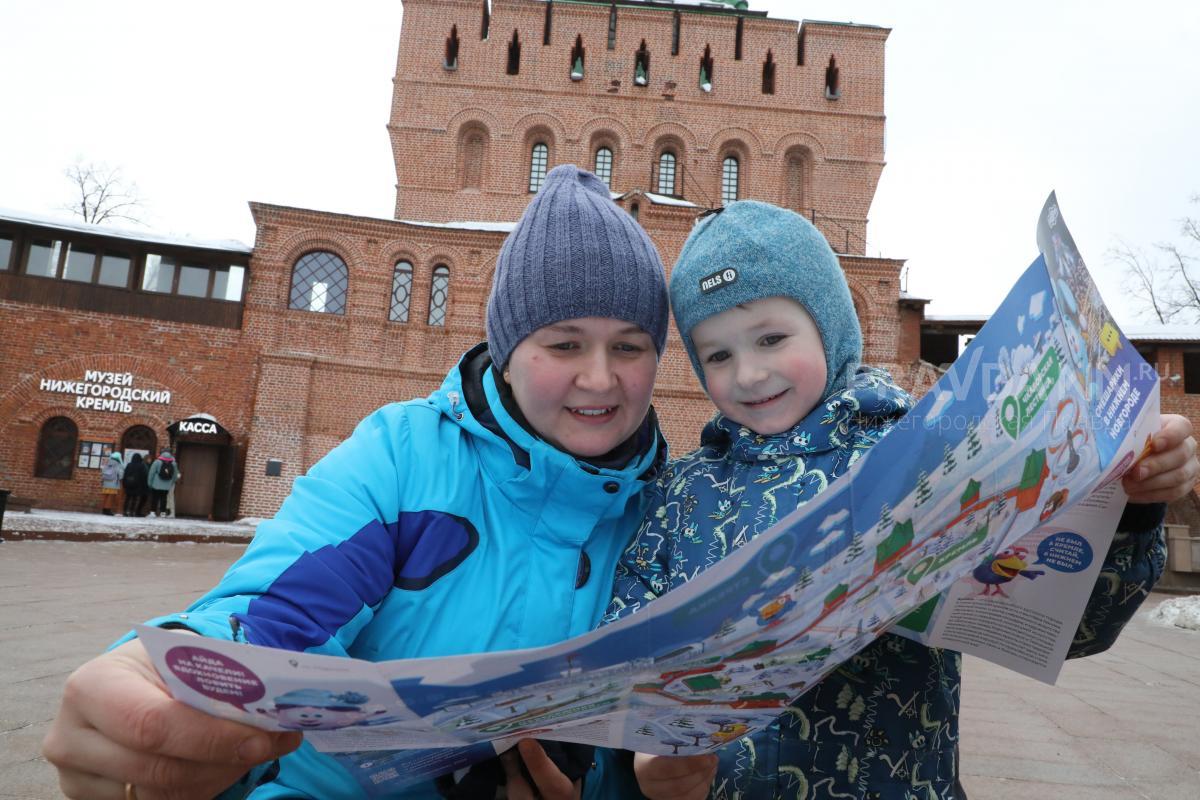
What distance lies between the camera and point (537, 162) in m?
26.3

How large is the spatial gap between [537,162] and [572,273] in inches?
1029

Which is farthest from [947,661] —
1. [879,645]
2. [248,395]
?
[248,395]

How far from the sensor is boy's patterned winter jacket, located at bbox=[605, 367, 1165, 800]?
141 centimetres

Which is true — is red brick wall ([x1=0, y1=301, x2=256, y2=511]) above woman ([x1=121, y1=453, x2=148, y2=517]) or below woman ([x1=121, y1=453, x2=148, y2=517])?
above

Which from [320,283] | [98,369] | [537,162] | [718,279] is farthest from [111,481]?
[718,279]

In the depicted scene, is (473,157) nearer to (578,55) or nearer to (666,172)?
(578,55)

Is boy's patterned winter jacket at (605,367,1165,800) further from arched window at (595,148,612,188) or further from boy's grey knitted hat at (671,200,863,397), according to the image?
arched window at (595,148,612,188)

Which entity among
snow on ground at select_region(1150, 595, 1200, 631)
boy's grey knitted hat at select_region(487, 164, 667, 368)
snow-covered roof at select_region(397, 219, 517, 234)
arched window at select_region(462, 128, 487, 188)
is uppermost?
arched window at select_region(462, 128, 487, 188)

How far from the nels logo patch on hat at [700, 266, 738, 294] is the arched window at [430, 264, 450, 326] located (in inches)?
798

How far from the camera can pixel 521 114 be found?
85.5 feet

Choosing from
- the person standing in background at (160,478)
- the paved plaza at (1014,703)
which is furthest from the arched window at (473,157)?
the paved plaza at (1014,703)

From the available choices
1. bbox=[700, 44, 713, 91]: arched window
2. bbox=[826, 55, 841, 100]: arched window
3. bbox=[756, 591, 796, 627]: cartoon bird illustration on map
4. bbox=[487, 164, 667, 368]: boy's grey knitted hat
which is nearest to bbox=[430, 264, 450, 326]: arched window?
bbox=[700, 44, 713, 91]: arched window

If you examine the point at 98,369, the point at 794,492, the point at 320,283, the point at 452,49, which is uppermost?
the point at 452,49

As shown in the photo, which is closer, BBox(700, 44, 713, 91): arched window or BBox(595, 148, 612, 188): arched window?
BBox(595, 148, 612, 188): arched window
